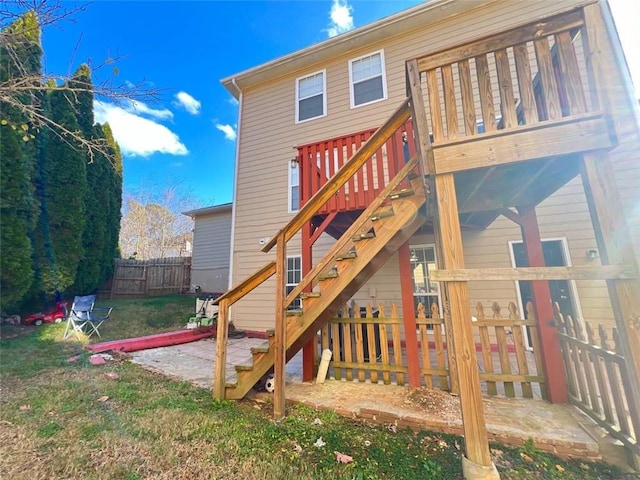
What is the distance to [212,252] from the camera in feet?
41.3

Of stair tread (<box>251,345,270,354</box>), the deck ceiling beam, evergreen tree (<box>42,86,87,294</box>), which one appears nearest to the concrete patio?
stair tread (<box>251,345,270,354</box>)

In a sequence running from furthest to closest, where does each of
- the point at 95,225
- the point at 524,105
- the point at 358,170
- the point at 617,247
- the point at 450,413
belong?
the point at 95,225, the point at 358,170, the point at 450,413, the point at 524,105, the point at 617,247

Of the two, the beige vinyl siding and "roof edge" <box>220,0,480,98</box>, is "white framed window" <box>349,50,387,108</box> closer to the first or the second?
"roof edge" <box>220,0,480,98</box>

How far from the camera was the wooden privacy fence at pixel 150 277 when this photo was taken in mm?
11375

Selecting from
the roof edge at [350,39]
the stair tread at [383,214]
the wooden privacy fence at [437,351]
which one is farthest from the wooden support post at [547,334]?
the roof edge at [350,39]

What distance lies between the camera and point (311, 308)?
3271 millimetres

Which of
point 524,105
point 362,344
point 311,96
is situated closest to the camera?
point 524,105

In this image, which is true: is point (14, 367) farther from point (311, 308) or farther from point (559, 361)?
point (559, 361)

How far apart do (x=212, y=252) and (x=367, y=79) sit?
9.58 metres

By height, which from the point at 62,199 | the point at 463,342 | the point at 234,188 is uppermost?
the point at 234,188

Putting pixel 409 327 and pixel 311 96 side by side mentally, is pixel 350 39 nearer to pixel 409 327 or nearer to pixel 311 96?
pixel 311 96

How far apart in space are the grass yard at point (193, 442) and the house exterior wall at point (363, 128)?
364 centimetres

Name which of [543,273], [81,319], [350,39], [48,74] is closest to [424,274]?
[543,273]

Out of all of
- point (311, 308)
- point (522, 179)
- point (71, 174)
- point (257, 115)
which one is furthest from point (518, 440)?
point (71, 174)
